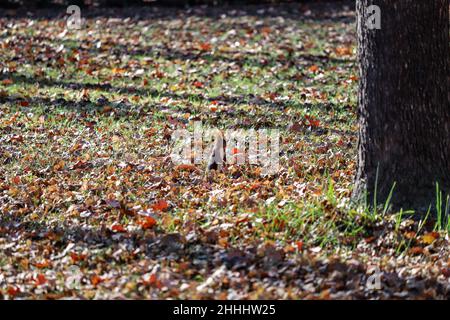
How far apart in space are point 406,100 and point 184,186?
6.98 ft

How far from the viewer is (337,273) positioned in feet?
17.7

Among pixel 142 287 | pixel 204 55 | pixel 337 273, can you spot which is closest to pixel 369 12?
pixel 337 273

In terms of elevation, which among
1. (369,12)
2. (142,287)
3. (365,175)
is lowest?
(142,287)

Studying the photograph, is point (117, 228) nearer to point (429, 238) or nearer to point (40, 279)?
point (40, 279)

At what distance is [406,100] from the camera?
6.05 metres

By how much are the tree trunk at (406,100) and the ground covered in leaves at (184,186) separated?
261 mm

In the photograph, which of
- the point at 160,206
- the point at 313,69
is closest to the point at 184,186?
the point at 160,206

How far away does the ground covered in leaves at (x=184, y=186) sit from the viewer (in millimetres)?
5434

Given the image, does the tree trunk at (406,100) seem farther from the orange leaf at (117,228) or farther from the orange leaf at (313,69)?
the orange leaf at (313,69)

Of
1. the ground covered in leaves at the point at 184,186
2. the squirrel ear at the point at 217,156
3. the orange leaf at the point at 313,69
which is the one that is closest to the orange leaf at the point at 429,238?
the ground covered in leaves at the point at 184,186

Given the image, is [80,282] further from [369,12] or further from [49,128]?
[49,128]

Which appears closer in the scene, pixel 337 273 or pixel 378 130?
pixel 337 273

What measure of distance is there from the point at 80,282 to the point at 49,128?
367 centimetres

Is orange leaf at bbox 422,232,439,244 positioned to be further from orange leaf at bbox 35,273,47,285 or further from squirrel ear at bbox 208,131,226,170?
orange leaf at bbox 35,273,47,285
